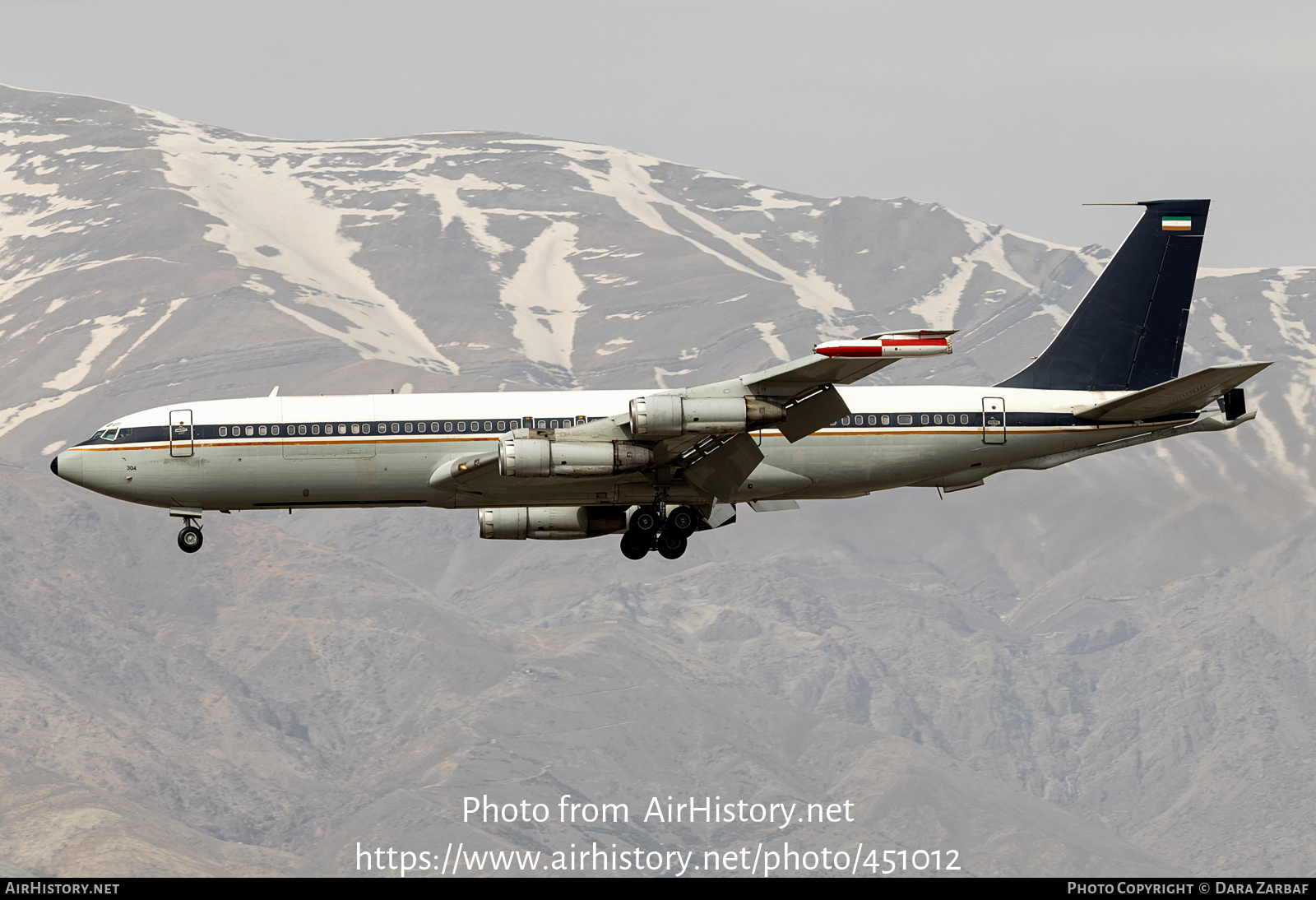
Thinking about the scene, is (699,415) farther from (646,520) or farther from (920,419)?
(920,419)

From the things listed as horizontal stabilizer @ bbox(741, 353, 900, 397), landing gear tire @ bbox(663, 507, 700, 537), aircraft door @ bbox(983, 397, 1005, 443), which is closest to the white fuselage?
aircraft door @ bbox(983, 397, 1005, 443)

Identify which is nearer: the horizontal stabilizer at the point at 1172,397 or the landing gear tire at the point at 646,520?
the horizontal stabilizer at the point at 1172,397

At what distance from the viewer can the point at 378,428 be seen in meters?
63.9

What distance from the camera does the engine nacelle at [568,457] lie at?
5991cm

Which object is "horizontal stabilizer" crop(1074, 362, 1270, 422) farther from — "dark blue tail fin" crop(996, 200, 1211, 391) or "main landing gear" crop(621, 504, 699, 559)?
"main landing gear" crop(621, 504, 699, 559)

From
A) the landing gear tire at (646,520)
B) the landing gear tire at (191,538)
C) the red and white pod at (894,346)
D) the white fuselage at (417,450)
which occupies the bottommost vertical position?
the landing gear tire at (191,538)

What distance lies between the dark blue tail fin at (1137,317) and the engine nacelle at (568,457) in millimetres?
16952

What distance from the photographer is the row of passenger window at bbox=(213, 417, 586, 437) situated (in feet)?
210

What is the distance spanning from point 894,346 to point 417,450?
710 inches

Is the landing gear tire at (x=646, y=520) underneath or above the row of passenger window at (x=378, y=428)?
underneath

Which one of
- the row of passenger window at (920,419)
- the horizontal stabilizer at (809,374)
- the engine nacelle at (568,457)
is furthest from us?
the row of passenger window at (920,419)

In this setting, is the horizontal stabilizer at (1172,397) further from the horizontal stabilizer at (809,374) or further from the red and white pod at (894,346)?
the horizontal stabilizer at (809,374)

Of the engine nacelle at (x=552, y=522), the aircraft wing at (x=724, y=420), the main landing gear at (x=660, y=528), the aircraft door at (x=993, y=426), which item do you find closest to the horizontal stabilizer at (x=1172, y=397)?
the aircraft door at (x=993, y=426)
